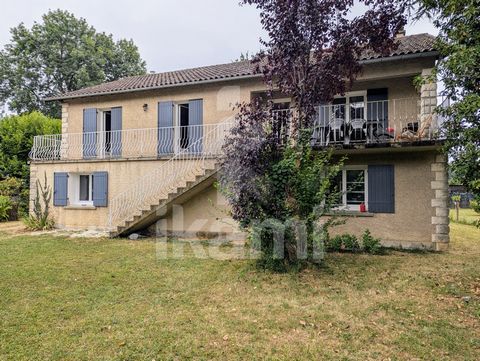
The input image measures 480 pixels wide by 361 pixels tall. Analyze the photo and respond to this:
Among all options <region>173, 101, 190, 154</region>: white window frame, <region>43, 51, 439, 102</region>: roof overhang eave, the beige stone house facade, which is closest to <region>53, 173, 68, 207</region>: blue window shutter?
the beige stone house facade

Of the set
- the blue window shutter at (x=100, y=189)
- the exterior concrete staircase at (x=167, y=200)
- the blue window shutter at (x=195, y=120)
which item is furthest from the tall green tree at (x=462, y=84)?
the blue window shutter at (x=100, y=189)

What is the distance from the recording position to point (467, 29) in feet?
19.0

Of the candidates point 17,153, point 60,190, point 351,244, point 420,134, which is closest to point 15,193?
point 17,153

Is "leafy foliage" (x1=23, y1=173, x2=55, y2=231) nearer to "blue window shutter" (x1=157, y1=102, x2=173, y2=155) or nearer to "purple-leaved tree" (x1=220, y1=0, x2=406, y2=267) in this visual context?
"blue window shutter" (x1=157, y1=102, x2=173, y2=155)

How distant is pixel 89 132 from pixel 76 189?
8.51 feet

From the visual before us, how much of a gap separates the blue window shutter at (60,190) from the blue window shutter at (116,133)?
7.56 feet

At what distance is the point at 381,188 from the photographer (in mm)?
9922

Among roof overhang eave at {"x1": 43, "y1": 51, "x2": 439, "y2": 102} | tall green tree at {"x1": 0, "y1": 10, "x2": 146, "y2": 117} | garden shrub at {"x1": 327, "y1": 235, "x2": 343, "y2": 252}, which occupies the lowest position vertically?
garden shrub at {"x1": 327, "y1": 235, "x2": 343, "y2": 252}

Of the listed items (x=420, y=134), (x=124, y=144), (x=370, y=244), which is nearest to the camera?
(x=420, y=134)

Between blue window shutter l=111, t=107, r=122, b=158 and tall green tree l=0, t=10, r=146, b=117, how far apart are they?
18375 mm

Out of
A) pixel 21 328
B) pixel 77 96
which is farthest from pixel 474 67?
pixel 77 96

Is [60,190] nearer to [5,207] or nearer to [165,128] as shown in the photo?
[165,128]

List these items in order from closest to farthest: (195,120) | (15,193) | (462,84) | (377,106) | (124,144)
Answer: (462,84) → (377,106) → (195,120) → (124,144) → (15,193)

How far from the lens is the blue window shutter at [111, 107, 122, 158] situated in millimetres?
13331
